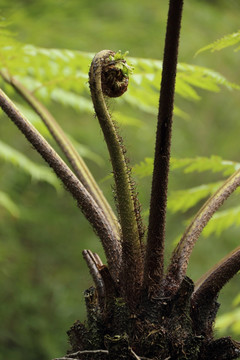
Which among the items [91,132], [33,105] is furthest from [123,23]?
[33,105]

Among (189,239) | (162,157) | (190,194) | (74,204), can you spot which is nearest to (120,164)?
(162,157)

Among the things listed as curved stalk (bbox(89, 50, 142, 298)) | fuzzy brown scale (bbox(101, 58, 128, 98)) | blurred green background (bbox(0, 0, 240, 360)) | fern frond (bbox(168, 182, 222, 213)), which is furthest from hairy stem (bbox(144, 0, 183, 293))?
blurred green background (bbox(0, 0, 240, 360))

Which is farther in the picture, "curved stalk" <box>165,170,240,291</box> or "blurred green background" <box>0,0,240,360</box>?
"blurred green background" <box>0,0,240,360</box>

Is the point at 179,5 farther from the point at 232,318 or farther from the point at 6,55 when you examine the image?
the point at 232,318

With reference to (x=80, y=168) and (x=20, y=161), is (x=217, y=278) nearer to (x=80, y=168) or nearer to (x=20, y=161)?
(x=80, y=168)

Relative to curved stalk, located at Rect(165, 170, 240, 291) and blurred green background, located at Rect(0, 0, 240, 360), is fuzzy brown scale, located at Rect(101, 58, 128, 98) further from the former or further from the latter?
blurred green background, located at Rect(0, 0, 240, 360)

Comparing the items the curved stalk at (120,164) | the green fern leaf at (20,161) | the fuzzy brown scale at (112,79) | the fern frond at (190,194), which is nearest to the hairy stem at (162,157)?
the curved stalk at (120,164)
